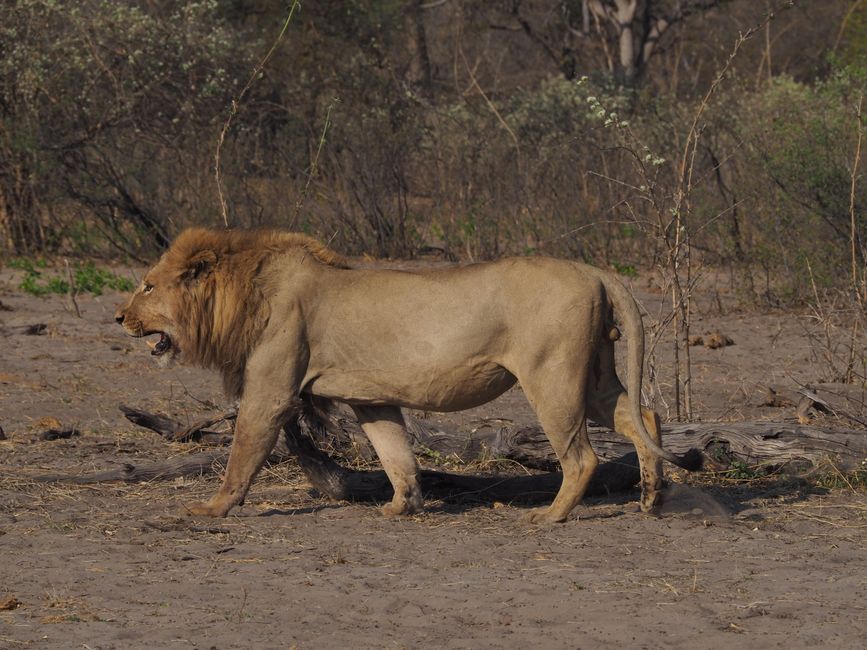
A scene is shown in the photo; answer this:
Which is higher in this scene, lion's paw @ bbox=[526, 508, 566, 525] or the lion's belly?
the lion's belly

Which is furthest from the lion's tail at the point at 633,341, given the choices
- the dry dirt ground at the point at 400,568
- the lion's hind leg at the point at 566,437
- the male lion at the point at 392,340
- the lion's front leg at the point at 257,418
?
the lion's front leg at the point at 257,418

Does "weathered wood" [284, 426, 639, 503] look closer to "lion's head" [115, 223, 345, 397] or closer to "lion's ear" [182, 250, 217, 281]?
"lion's head" [115, 223, 345, 397]

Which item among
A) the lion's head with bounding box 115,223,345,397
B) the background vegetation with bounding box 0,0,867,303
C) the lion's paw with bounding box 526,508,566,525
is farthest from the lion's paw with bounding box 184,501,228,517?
the background vegetation with bounding box 0,0,867,303

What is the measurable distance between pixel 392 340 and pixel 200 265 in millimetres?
1006

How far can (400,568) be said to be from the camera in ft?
19.1

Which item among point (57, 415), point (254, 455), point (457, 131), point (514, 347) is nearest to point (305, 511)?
point (254, 455)

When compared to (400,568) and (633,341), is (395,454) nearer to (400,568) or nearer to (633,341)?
(400,568)

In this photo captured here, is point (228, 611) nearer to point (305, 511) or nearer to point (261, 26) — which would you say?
point (305, 511)

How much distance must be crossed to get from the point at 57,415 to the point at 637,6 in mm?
20979

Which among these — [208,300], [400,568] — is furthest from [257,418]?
[400,568]

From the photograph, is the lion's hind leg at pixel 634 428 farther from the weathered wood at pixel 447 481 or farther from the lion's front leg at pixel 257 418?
the lion's front leg at pixel 257 418

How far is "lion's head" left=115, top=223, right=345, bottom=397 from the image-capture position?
6723mm

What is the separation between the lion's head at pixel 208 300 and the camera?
6.72 m

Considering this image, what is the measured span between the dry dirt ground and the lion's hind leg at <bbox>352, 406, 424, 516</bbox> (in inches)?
3.9
